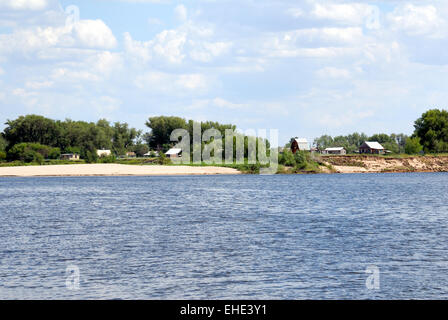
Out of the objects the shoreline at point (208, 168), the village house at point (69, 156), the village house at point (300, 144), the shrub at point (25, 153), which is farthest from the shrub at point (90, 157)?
the village house at point (300, 144)

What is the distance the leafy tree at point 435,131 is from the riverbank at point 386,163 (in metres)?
4.49

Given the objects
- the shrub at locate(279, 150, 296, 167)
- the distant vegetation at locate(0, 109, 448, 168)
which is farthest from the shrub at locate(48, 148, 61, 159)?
the shrub at locate(279, 150, 296, 167)

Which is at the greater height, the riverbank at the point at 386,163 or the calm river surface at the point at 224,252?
the riverbank at the point at 386,163

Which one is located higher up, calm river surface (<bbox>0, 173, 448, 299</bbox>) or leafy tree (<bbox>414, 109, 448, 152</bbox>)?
leafy tree (<bbox>414, 109, 448, 152</bbox>)

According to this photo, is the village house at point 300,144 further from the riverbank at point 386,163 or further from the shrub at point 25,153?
the shrub at point 25,153

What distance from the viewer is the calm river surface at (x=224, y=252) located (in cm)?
2089

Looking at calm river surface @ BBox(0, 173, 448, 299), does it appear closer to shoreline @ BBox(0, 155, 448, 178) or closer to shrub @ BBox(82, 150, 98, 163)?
shoreline @ BBox(0, 155, 448, 178)

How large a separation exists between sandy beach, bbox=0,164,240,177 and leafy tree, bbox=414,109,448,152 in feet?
229

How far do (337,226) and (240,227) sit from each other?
6635 millimetres

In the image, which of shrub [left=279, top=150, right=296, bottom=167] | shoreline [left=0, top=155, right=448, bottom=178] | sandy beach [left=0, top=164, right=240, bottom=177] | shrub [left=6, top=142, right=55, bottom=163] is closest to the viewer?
sandy beach [left=0, top=164, right=240, bottom=177]

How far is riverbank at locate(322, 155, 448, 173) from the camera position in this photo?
165m
